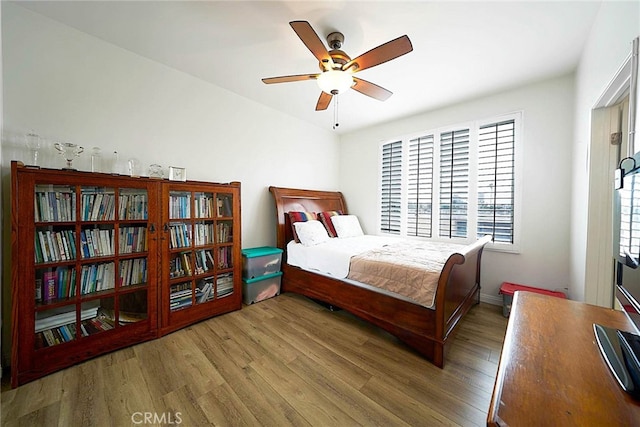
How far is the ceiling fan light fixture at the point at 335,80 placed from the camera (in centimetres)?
178

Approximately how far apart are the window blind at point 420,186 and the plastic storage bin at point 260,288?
2.17 metres

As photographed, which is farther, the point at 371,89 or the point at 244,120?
the point at 244,120

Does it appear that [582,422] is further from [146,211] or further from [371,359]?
[146,211]

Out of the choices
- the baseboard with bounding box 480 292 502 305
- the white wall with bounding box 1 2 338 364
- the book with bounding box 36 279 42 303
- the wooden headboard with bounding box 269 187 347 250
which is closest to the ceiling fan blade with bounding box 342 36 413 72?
the white wall with bounding box 1 2 338 364

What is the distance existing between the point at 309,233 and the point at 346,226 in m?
0.86

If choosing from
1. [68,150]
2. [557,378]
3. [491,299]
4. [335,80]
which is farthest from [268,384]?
[491,299]

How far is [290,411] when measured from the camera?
4.38 feet

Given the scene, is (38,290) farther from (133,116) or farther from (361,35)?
(361,35)

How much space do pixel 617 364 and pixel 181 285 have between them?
276cm

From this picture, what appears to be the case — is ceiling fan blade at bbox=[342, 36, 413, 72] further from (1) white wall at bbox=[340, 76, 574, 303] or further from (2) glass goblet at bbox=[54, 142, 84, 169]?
(2) glass goblet at bbox=[54, 142, 84, 169]

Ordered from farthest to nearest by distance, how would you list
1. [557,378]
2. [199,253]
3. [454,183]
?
[454,183] → [199,253] → [557,378]

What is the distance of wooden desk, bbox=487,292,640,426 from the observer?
1.73 ft

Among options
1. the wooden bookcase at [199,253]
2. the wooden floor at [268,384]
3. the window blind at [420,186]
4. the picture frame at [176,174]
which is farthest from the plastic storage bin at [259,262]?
the window blind at [420,186]

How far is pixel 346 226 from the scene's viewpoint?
3.61 metres
